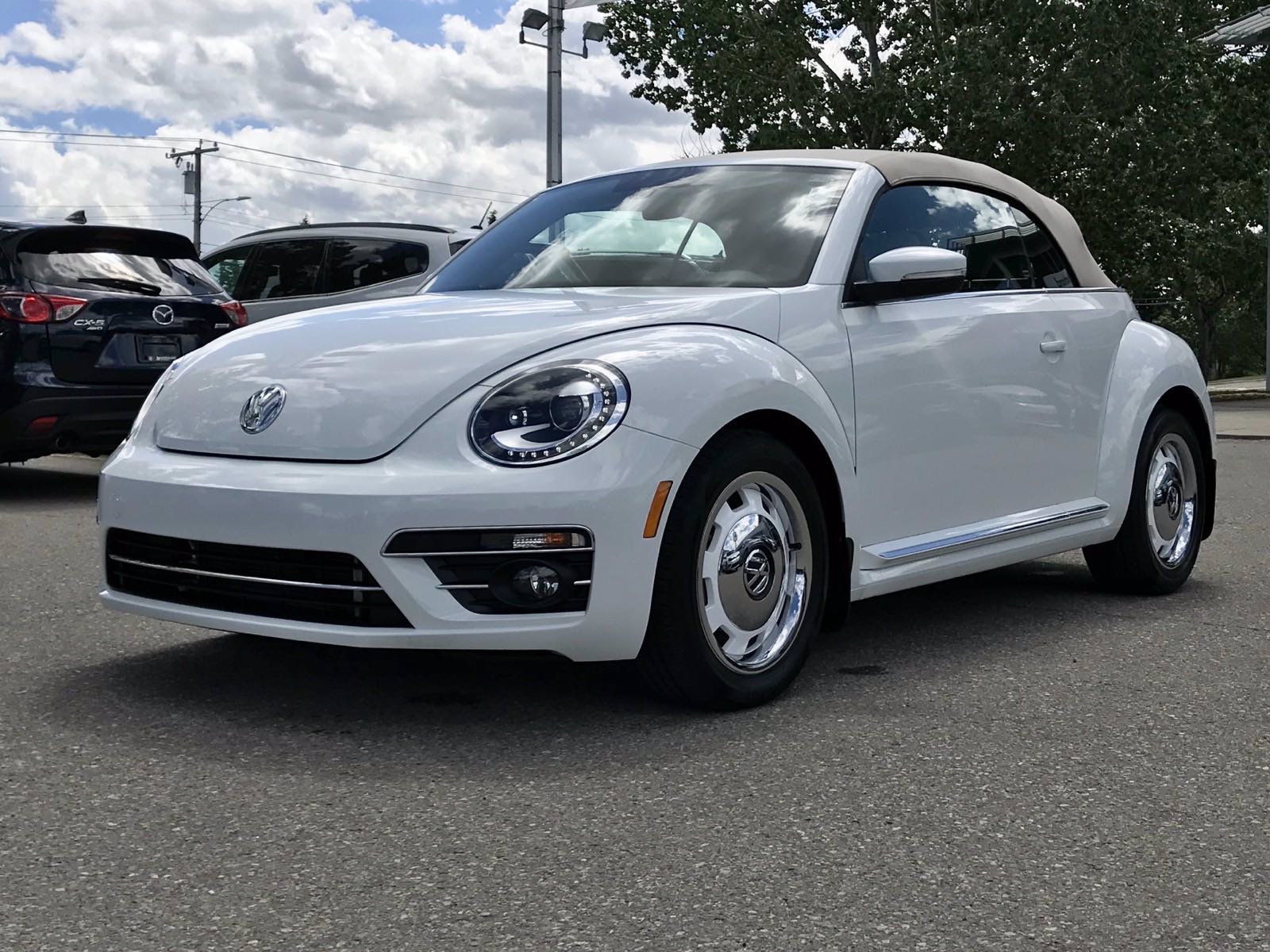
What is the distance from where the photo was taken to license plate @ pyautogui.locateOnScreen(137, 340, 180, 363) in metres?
9.30

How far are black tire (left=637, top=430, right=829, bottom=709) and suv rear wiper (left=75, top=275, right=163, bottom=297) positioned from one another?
6108 mm

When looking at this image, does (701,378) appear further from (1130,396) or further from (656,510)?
(1130,396)

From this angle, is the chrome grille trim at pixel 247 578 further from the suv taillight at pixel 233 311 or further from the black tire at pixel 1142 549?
the suv taillight at pixel 233 311

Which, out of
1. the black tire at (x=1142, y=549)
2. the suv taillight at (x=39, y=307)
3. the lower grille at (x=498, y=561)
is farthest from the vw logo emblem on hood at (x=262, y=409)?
the suv taillight at (x=39, y=307)

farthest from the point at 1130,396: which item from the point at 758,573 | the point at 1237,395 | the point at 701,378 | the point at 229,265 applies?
the point at 1237,395

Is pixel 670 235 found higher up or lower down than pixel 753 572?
higher up

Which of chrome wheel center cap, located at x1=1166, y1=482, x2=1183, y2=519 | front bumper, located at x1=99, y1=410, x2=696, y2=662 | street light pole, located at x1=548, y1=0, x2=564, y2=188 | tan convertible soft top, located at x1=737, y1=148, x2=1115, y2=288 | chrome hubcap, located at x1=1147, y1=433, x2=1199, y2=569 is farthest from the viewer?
street light pole, located at x1=548, y1=0, x2=564, y2=188

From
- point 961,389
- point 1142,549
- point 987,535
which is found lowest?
point 1142,549

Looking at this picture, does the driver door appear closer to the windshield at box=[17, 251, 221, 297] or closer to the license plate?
the license plate

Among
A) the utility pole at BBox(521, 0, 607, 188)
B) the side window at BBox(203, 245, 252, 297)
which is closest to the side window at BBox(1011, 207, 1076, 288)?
the side window at BBox(203, 245, 252, 297)

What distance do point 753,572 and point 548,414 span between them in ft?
2.40

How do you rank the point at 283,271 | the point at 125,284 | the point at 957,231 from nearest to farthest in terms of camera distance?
the point at 957,231 → the point at 125,284 → the point at 283,271

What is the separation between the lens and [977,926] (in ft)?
8.93

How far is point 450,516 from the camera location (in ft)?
12.3
